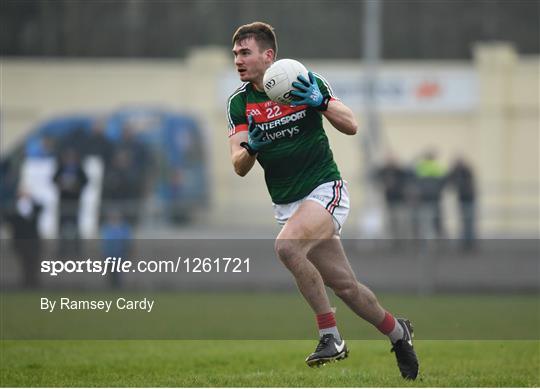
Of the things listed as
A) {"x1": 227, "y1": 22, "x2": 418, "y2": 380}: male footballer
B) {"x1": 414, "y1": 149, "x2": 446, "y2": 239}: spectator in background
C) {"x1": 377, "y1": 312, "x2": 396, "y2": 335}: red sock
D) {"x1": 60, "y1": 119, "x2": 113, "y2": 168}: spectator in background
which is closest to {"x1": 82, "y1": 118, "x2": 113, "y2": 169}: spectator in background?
{"x1": 60, "y1": 119, "x2": 113, "y2": 168}: spectator in background

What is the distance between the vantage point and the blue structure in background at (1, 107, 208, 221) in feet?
94.2

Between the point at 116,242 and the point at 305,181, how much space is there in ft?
28.8

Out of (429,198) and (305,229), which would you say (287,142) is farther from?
(429,198)

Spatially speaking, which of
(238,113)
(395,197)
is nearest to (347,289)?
(238,113)

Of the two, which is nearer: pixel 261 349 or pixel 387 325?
pixel 387 325

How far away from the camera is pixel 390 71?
34.2m

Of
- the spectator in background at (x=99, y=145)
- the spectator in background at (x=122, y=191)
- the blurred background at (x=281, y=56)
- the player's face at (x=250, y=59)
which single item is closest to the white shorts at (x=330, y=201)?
the player's face at (x=250, y=59)

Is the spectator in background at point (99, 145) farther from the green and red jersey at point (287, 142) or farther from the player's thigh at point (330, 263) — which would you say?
the player's thigh at point (330, 263)

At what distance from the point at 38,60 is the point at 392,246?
704 inches

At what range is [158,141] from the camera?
3072 cm

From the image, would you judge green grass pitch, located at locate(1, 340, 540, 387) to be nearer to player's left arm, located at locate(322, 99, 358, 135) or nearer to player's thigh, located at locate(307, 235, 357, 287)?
player's thigh, located at locate(307, 235, 357, 287)

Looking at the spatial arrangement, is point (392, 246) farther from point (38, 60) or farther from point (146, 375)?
point (38, 60)

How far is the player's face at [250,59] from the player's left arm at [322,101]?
1.37 ft

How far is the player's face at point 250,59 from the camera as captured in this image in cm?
809
